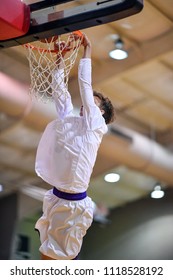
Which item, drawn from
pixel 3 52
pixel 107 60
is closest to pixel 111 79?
pixel 107 60

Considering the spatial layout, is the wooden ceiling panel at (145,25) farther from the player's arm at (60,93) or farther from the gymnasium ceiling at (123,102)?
the player's arm at (60,93)

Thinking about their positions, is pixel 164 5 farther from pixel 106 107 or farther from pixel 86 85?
pixel 86 85

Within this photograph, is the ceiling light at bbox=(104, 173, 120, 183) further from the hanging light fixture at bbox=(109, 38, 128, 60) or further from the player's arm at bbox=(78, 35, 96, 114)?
the player's arm at bbox=(78, 35, 96, 114)

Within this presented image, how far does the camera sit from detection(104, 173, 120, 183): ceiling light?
9641 millimetres

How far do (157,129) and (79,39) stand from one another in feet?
18.6

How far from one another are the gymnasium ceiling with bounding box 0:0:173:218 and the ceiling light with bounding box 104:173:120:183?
126 millimetres

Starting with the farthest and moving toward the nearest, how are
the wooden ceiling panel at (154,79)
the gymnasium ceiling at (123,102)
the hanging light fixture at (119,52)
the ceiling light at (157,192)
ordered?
1. the ceiling light at (157,192)
2. the wooden ceiling panel at (154,79)
3. the hanging light fixture at (119,52)
4. the gymnasium ceiling at (123,102)

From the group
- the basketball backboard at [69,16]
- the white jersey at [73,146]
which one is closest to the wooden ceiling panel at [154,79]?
the white jersey at [73,146]

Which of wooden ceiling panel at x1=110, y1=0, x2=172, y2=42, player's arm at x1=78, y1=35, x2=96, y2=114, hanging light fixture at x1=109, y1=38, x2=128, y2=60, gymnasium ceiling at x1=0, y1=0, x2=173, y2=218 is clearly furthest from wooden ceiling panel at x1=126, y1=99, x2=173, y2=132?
player's arm at x1=78, y1=35, x2=96, y2=114

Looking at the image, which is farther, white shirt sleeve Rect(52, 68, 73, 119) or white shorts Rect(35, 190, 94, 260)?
white shirt sleeve Rect(52, 68, 73, 119)

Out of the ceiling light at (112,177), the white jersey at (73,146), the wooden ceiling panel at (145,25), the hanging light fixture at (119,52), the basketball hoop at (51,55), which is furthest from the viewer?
the ceiling light at (112,177)

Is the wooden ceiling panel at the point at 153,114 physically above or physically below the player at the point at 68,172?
above

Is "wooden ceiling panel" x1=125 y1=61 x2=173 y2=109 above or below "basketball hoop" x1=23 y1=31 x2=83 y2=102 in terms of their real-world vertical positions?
above

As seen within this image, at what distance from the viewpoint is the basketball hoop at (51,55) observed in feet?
10.7
